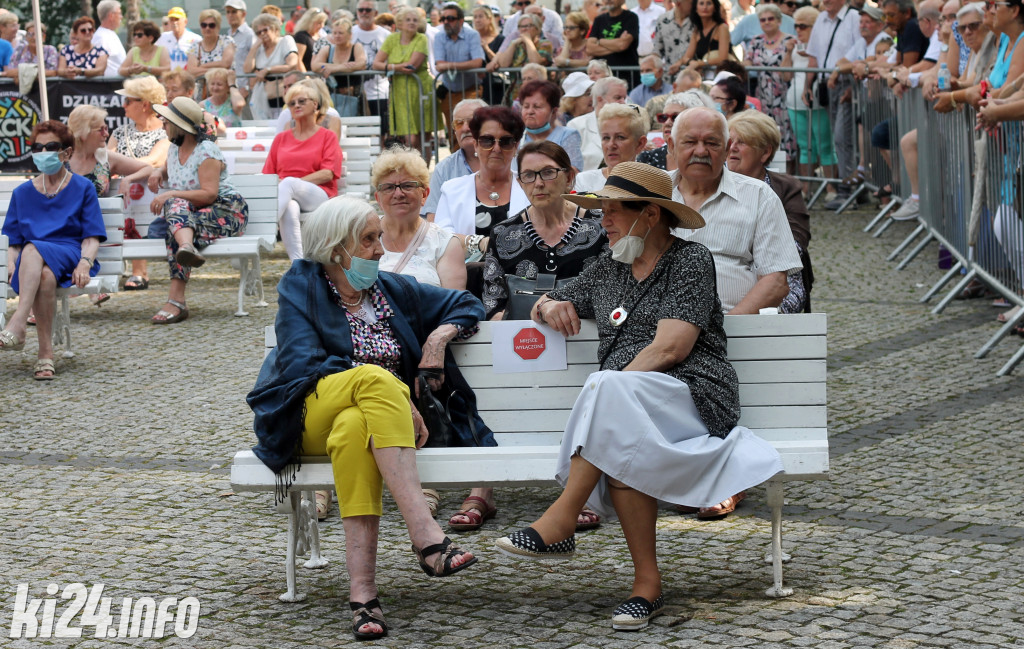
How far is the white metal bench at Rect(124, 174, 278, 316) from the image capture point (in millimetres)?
11414

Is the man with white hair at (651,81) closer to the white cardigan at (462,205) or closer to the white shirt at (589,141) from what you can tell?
the white shirt at (589,141)

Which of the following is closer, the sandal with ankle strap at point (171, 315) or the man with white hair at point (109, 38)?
the sandal with ankle strap at point (171, 315)

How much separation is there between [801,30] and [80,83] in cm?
793

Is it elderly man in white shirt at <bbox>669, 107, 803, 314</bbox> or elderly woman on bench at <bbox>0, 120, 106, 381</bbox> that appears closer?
elderly man in white shirt at <bbox>669, 107, 803, 314</bbox>

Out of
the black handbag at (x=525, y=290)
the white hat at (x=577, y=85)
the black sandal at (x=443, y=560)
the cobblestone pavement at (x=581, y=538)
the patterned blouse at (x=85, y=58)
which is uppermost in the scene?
the patterned blouse at (x=85, y=58)

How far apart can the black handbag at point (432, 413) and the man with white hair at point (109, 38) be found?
12977mm

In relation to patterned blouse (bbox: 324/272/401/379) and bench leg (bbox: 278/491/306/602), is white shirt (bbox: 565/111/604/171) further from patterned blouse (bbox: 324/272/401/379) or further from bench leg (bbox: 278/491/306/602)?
bench leg (bbox: 278/491/306/602)

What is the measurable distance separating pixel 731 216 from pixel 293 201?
668 centimetres

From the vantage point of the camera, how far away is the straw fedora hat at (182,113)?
1126 centimetres

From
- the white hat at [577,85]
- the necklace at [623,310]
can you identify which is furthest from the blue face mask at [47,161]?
the necklace at [623,310]

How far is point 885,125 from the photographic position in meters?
13.9

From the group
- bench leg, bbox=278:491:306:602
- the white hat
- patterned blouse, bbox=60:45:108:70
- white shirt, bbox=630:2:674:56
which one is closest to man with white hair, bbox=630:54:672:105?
the white hat

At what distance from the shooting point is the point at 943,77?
11.5m

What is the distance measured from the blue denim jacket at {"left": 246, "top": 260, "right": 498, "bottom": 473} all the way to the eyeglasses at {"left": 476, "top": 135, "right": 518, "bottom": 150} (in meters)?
1.78
